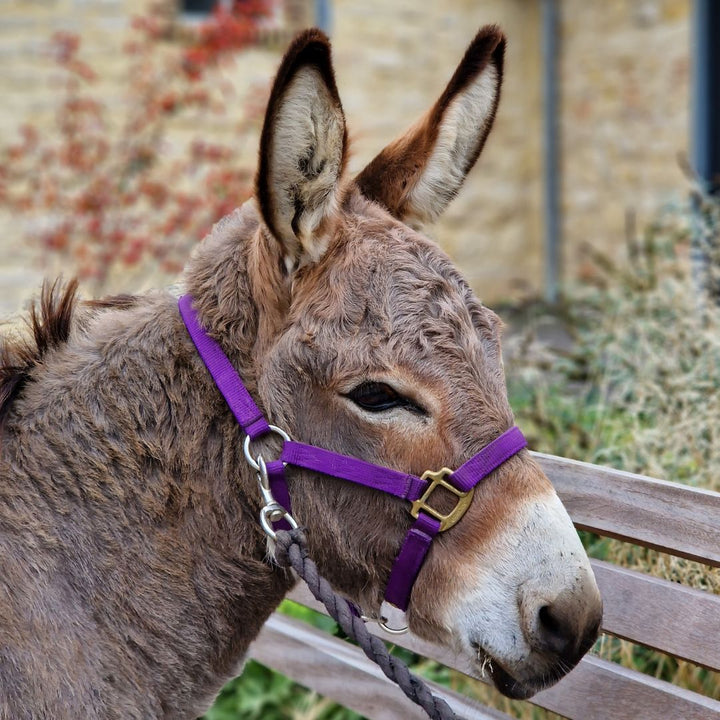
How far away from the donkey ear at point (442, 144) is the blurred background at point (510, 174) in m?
1.26

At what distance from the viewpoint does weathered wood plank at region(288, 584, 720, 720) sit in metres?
2.05

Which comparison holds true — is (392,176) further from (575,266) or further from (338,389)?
(575,266)

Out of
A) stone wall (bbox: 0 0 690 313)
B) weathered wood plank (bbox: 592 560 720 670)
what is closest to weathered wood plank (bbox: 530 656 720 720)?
weathered wood plank (bbox: 592 560 720 670)

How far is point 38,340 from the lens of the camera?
6.92 ft

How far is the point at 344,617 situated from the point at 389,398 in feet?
1.63

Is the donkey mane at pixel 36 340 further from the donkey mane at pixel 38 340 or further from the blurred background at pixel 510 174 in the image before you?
the blurred background at pixel 510 174

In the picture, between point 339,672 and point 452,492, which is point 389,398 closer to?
point 452,492

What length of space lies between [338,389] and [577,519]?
84 cm

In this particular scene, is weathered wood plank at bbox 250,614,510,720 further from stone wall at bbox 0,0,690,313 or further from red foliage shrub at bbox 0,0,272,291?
stone wall at bbox 0,0,690,313

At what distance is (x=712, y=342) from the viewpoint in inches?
130

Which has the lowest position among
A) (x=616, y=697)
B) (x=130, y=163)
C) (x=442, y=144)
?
(x=616, y=697)

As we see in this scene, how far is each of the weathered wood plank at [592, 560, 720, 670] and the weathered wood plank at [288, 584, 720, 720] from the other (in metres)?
0.10

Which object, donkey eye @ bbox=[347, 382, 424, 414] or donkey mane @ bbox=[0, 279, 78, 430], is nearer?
donkey eye @ bbox=[347, 382, 424, 414]

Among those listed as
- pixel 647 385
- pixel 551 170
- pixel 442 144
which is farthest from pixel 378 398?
pixel 551 170
